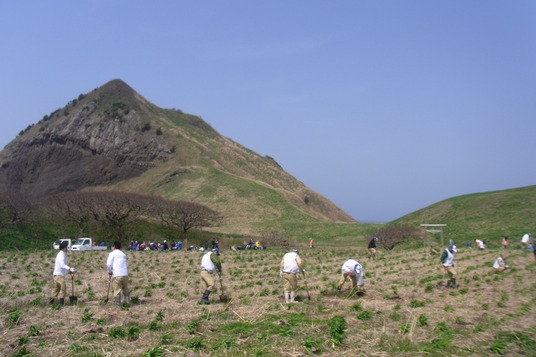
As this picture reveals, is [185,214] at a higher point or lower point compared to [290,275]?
higher

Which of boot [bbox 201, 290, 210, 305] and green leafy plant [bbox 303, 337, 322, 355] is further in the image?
boot [bbox 201, 290, 210, 305]

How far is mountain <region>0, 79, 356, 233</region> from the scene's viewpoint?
306 feet

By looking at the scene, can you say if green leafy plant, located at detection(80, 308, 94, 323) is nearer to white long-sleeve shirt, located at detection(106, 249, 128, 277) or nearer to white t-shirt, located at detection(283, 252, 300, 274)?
white long-sleeve shirt, located at detection(106, 249, 128, 277)

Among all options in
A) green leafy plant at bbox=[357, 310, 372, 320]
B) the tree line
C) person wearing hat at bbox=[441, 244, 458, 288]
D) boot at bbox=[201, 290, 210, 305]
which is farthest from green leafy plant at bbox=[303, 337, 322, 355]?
the tree line

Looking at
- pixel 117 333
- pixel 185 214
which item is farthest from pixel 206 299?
pixel 185 214

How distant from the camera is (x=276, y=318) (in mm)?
11508

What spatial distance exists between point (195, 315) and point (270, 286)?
6.31m

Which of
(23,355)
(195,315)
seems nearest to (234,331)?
(195,315)

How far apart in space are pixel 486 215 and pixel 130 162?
73633 mm

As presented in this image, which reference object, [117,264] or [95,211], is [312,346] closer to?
[117,264]

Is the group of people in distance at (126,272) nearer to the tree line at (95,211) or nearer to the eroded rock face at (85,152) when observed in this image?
the tree line at (95,211)

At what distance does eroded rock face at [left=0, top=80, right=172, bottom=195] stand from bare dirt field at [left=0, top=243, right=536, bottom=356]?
280ft

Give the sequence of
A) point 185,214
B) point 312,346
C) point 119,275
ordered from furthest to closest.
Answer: point 185,214 < point 119,275 < point 312,346

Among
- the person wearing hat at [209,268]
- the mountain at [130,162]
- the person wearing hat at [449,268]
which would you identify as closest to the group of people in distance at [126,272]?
the person wearing hat at [209,268]
